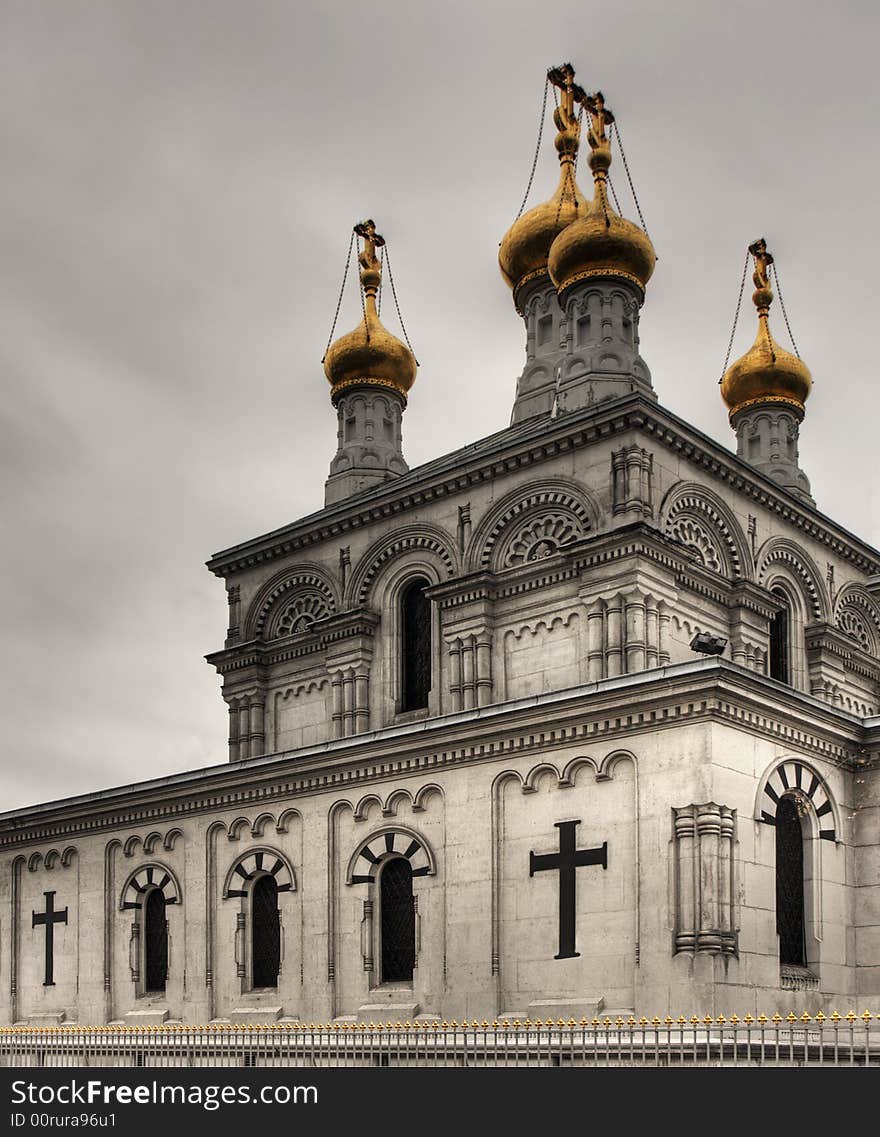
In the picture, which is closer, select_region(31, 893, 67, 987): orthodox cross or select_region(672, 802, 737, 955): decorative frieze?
select_region(672, 802, 737, 955): decorative frieze

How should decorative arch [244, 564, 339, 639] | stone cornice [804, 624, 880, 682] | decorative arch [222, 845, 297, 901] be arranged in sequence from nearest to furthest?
1. decorative arch [222, 845, 297, 901]
2. stone cornice [804, 624, 880, 682]
3. decorative arch [244, 564, 339, 639]

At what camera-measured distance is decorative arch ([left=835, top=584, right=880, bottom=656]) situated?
2720cm

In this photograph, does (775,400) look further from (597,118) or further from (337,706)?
(337,706)

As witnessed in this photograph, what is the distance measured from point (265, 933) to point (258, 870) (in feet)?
3.08

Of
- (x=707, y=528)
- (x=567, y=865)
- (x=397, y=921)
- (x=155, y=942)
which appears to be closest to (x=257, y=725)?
(x=155, y=942)

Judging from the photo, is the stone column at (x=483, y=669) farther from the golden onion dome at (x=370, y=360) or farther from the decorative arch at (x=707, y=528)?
the golden onion dome at (x=370, y=360)

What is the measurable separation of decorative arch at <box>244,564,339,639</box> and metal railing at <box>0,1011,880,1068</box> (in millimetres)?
8555

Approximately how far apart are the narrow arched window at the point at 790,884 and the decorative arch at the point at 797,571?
26.1 feet

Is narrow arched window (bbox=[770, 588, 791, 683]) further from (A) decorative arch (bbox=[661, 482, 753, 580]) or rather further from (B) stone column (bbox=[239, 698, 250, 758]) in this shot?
(B) stone column (bbox=[239, 698, 250, 758])

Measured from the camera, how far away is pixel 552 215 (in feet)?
98.8

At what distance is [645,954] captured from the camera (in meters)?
16.4

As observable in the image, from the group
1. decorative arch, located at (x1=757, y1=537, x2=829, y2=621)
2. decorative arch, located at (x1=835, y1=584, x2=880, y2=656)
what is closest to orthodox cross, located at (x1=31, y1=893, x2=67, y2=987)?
decorative arch, located at (x1=757, y1=537, x2=829, y2=621)
